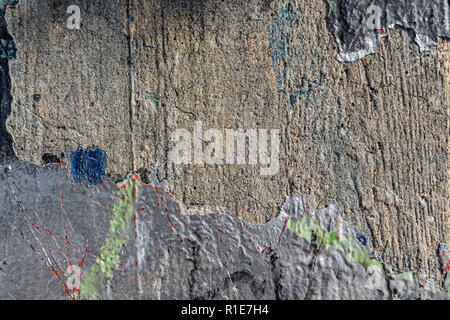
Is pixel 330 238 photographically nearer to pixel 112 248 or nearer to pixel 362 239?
pixel 362 239

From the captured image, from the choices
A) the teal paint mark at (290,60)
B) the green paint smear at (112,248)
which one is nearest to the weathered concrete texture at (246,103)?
the teal paint mark at (290,60)

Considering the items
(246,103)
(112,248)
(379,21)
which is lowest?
(112,248)

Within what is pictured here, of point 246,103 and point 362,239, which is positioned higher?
point 246,103

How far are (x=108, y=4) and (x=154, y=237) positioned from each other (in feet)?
2.95

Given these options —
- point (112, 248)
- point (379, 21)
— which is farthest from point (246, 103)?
point (112, 248)

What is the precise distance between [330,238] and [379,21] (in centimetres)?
83

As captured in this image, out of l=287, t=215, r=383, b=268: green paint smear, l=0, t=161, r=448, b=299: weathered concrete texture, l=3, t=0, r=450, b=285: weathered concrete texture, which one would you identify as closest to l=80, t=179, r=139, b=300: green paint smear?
l=0, t=161, r=448, b=299: weathered concrete texture

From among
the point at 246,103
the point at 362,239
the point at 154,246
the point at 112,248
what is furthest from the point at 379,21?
the point at 112,248

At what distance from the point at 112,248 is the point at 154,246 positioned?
0.16 m

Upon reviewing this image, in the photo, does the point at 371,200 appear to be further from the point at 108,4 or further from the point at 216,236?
the point at 108,4

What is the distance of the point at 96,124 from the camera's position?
1.65 meters

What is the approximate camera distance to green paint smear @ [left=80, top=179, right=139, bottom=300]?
5.36ft

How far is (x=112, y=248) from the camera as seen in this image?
5.35ft
